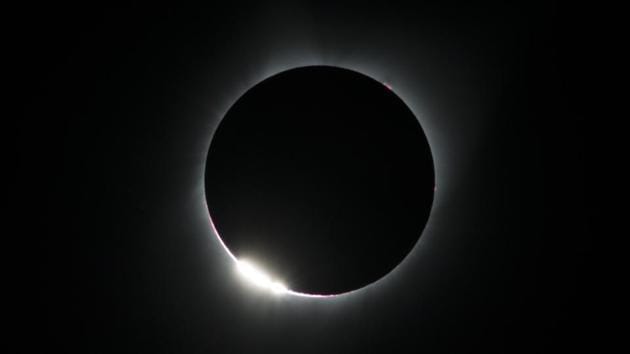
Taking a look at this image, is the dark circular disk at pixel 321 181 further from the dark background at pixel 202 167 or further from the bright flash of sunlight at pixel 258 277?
the dark background at pixel 202 167

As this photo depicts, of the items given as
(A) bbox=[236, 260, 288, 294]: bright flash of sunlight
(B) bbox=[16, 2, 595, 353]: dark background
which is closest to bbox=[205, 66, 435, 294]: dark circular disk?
(A) bbox=[236, 260, 288, 294]: bright flash of sunlight

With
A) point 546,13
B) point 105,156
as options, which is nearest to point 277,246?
point 105,156

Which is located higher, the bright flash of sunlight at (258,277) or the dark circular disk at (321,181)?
the dark circular disk at (321,181)

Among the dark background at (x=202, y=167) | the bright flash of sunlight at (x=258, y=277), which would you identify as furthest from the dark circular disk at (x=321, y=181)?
the dark background at (x=202, y=167)

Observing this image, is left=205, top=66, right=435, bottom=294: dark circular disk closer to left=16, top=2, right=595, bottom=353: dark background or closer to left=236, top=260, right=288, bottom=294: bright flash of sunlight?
left=236, top=260, right=288, bottom=294: bright flash of sunlight
